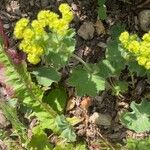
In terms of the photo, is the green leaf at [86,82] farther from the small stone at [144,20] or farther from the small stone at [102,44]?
the small stone at [144,20]

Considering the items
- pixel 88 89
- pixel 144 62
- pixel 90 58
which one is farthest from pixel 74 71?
pixel 144 62

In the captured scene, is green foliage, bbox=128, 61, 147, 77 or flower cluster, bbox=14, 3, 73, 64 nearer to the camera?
flower cluster, bbox=14, 3, 73, 64

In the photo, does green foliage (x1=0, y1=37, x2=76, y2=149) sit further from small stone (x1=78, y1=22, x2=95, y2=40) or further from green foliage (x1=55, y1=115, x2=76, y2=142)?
small stone (x1=78, y1=22, x2=95, y2=40)

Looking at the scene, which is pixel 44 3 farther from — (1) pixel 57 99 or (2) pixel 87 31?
(1) pixel 57 99

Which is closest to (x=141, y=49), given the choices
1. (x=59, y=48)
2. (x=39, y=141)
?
(x=59, y=48)

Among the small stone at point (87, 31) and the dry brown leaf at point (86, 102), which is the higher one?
the small stone at point (87, 31)

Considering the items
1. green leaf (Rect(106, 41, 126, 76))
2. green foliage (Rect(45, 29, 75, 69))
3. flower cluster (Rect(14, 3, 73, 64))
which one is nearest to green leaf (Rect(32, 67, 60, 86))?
green foliage (Rect(45, 29, 75, 69))

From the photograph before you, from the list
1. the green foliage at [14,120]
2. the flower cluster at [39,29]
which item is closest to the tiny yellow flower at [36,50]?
the flower cluster at [39,29]
